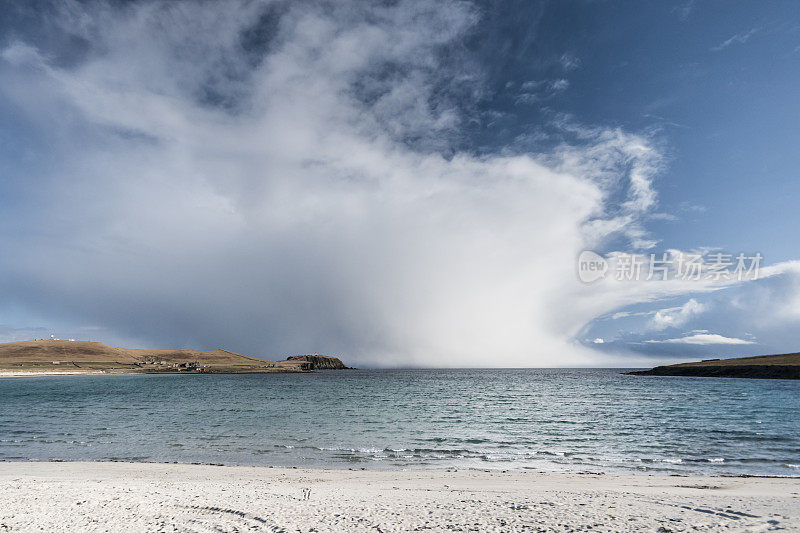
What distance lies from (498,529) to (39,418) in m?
52.4

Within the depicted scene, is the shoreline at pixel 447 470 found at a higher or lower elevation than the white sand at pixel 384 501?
lower

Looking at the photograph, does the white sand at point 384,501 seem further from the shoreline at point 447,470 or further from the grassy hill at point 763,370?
the grassy hill at point 763,370

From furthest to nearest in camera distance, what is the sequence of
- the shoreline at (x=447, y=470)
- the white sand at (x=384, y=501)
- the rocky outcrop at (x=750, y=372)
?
the rocky outcrop at (x=750, y=372) → the shoreline at (x=447, y=470) → the white sand at (x=384, y=501)

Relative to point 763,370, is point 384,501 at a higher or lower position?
higher

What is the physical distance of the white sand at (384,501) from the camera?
12.1 meters

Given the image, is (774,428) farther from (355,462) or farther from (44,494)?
(44,494)

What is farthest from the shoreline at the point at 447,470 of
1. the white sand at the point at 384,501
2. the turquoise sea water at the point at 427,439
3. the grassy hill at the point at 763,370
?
the grassy hill at the point at 763,370

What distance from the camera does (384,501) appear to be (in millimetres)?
14594

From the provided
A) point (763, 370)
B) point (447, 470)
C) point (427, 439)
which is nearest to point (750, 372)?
point (763, 370)

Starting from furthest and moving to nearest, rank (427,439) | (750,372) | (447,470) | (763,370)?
(750,372) < (763,370) < (427,439) < (447,470)

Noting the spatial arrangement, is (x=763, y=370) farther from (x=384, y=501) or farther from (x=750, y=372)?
(x=384, y=501)

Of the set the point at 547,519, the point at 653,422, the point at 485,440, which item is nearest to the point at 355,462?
the point at 485,440

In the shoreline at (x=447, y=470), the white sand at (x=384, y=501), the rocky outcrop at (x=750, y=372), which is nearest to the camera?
the white sand at (x=384, y=501)

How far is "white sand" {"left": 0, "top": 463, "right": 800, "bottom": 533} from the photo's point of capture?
12055mm
